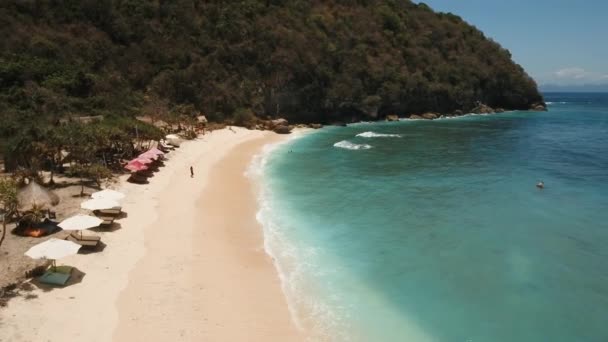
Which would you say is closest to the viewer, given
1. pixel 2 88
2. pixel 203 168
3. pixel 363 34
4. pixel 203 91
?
pixel 203 168

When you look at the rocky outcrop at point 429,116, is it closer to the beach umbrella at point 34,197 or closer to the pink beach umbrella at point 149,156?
the pink beach umbrella at point 149,156

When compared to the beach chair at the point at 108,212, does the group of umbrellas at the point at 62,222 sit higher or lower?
higher

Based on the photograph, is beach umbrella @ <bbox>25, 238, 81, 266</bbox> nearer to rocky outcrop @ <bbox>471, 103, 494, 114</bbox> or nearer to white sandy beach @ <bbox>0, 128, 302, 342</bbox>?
white sandy beach @ <bbox>0, 128, 302, 342</bbox>

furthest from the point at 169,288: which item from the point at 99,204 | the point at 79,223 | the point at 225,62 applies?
the point at 225,62

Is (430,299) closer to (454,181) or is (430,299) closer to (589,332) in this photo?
(589,332)

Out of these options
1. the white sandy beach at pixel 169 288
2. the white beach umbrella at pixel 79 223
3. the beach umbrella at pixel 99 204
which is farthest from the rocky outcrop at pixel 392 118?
the white beach umbrella at pixel 79 223

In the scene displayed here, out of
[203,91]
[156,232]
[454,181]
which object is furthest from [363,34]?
[156,232]

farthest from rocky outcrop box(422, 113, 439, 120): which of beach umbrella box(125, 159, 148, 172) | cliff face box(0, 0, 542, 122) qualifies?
beach umbrella box(125, 159, 148, 172)
